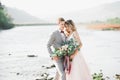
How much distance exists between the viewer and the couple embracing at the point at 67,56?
8489 mm

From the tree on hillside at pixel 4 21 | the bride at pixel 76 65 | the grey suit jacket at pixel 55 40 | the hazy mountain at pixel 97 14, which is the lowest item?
the tree on hillside at pixel 4 21

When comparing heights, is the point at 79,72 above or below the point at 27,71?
above

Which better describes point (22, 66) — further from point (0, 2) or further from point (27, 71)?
point (0, 2)

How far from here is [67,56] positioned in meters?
8.62

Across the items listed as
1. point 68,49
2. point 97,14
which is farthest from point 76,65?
point 97,14

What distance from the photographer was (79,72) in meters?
8.68

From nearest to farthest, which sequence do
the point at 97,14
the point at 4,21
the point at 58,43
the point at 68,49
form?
the point at 68,49
the point at 58,43
the point at 97,14
the point at 4,21

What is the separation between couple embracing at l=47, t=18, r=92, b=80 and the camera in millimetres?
8489

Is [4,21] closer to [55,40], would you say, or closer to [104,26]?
[104,26]

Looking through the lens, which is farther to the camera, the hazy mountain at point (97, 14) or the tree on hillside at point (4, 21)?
the tree on hillside at point (4, 21)

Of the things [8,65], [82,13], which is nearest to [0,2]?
[82,13]

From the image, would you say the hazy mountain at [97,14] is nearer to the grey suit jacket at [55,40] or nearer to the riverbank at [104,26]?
the riverbank at [104,26]

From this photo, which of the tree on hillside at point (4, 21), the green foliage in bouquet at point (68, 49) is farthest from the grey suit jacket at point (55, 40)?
the tree on hillside at point (4, 21)

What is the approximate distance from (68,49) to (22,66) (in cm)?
1024
